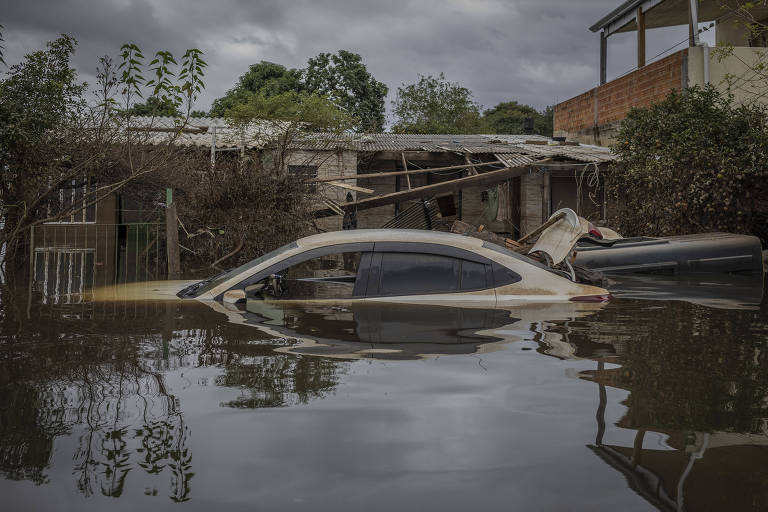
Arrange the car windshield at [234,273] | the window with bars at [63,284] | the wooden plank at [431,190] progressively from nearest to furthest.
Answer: the car windshield at [234,273] < the window with bars at [63,284] < the wooden plank at [431,190]

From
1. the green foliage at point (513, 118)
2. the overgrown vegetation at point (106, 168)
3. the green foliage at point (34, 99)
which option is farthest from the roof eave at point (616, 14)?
the green foliage at point (513, 118)

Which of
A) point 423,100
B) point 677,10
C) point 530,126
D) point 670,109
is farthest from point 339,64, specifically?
point 670,109

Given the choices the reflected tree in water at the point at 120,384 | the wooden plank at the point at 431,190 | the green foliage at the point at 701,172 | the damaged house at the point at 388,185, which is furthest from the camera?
the wooden plank at the point at 431,190

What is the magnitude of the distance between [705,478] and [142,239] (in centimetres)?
1387

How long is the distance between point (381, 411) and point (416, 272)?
2.59 metres

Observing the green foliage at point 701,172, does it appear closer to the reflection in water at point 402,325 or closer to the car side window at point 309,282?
the reflection in water at point 402,325

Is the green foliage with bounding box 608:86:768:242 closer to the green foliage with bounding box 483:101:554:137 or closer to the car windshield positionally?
the car windshield

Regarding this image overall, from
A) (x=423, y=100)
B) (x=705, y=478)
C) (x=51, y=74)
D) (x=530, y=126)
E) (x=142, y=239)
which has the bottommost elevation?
(x=705, y=478)

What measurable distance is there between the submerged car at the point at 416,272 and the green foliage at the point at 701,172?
9207 millimetres

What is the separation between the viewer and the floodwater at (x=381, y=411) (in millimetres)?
2611

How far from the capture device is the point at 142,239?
1489 cm

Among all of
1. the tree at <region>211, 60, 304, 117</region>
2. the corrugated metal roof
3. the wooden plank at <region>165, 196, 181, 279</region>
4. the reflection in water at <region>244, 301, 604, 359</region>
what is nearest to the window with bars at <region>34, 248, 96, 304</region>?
the wooden plank at <region>165, 196, 181, 279</region>

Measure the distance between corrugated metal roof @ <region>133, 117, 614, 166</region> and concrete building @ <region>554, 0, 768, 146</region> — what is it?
167 cm

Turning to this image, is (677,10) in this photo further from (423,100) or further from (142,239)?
(423,100)
